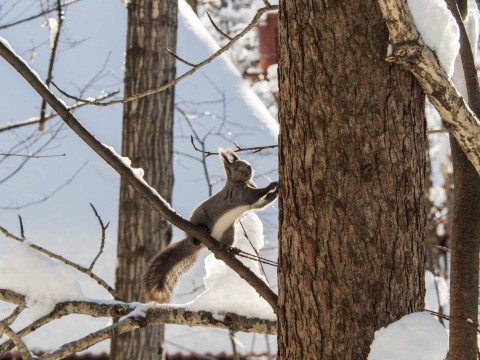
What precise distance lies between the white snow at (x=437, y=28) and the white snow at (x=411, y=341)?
54 cm

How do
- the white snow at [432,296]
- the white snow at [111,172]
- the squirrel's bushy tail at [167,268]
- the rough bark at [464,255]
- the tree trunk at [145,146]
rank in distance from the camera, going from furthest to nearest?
the white snow at [432,296] < the white snow at [111,172] < the tree trunk at [145,146] < the squirrel's bushy tail at [167,268] < the rough bark at [464,255]

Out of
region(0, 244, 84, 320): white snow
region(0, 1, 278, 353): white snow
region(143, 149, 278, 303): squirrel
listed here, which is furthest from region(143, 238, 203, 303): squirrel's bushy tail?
region(0, 1, 278, 353): white snow

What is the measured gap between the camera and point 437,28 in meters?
1.45

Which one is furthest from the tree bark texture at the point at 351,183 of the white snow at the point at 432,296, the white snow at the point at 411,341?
the white snow at the point at 432,296

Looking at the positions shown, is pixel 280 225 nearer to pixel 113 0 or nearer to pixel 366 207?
pixel 366 207

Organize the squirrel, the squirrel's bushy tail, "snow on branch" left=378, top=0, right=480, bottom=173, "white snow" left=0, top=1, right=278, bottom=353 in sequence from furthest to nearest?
"white snow" left=0, top=1, right=278, bottom=353
the squirrel
the squirrel's bushy tail
"snow on branch" left=378, top=0, right=480, bottom=173

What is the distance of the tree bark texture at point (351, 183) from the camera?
1.43 metres

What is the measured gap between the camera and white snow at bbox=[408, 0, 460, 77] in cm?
141

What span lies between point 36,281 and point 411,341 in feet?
4.18

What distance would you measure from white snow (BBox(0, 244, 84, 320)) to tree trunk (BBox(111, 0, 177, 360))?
205cm

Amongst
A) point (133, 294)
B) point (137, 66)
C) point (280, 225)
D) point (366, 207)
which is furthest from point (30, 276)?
point (137, 66)

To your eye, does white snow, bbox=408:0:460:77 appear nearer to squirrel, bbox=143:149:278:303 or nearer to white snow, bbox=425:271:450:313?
squirrel, bbox=143:149:278:303

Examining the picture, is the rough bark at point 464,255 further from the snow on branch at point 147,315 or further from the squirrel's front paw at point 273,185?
the squirrel's front paw at point 273,185

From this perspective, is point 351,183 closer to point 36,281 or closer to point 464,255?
point 464,255
